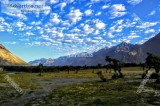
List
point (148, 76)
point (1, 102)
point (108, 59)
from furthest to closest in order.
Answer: point (108, 59)
point (148, 76)
point (1, 102)

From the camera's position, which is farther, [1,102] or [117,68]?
[117,68]

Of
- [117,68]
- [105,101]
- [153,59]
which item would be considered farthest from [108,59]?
[105,101]

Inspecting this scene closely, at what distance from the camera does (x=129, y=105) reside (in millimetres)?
48500

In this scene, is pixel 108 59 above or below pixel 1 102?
above

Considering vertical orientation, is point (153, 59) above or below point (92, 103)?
above

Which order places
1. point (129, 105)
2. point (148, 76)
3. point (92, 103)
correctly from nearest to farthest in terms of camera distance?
1. point (129, 105)
2. point (92, 103)
3. point (148, 76)

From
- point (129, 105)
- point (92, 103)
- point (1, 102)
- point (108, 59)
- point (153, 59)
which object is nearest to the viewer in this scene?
point (129, 105)

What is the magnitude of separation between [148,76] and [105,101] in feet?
220

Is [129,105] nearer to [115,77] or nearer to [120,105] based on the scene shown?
[120,105]

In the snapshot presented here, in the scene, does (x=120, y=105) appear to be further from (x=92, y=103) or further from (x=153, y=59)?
(x=153, y=59)

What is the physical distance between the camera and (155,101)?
52656 mm

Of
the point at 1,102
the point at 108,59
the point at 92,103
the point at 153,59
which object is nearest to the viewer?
the point at 92,103

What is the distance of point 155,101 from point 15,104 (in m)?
24.5

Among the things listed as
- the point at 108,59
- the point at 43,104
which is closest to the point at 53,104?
the point at 43,104
